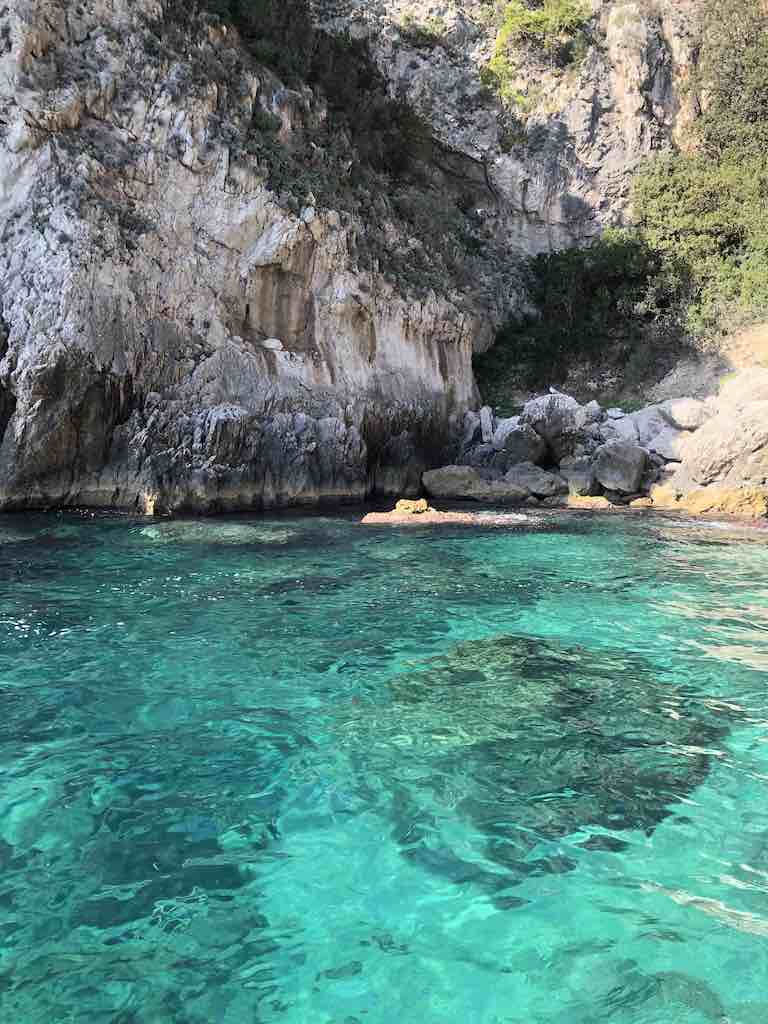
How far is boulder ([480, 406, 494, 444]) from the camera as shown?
25812 millimetres

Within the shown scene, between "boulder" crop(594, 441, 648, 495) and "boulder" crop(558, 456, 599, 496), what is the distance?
253 mm

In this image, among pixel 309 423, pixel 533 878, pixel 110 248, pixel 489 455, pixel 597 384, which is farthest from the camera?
pixel 597 384

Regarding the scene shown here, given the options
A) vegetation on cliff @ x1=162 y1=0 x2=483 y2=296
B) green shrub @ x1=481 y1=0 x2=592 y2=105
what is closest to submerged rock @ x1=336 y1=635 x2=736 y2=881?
vegetation on cliff @ x1=162 y1=0 x2=483 y2=296

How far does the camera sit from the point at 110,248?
59.7 ft

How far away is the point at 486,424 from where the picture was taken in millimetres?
26188

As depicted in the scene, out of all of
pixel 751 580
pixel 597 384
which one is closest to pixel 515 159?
pixel 597 384

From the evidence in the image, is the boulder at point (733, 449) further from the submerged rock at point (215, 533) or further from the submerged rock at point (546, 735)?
the submerged rock at point (546, 735)

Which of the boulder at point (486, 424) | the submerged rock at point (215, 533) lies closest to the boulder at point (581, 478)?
the boulder at point (486, 424)

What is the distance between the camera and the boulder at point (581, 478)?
2155 centimetres

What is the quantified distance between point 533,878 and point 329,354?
2068 centimetres

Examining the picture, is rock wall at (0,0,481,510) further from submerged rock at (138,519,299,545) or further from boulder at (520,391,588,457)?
boulder at (520,391,588,457)

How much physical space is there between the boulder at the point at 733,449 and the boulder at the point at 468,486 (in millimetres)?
5000

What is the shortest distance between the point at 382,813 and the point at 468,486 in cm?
1808

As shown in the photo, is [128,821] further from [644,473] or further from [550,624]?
[644,473]
